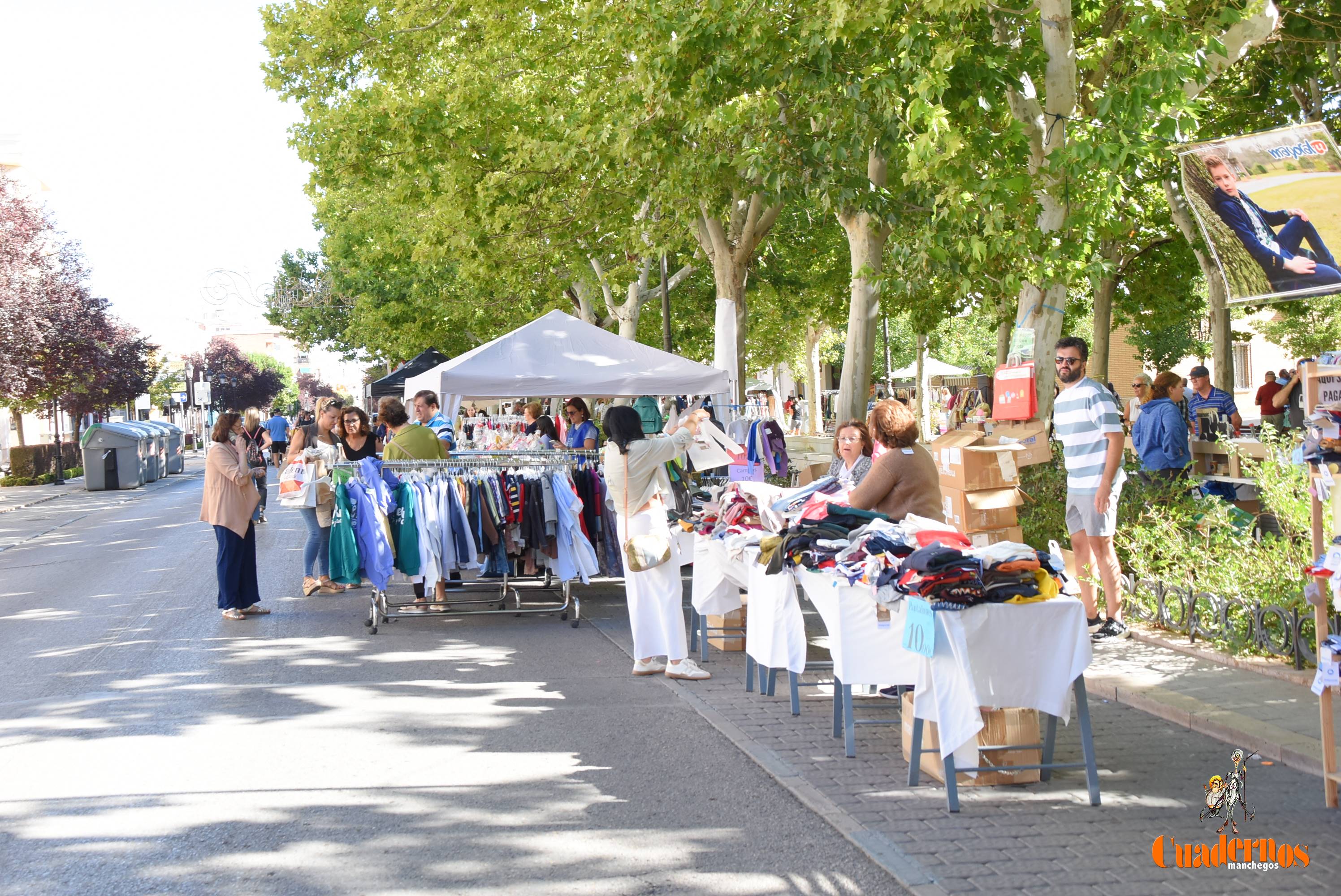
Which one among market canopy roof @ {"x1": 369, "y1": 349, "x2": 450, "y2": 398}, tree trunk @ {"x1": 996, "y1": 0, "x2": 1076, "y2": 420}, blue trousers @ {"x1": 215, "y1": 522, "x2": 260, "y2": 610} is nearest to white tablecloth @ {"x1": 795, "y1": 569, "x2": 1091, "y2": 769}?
tree trunk @ {"x1": 996, "y1": 0, "x2": 1076, "y2": 420}

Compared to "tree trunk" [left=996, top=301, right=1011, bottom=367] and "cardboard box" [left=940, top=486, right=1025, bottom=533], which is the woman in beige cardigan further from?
"tree trunk" [left=996, top=301, right=1011, bottom=367]

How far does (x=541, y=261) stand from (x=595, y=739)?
14780 millimetres

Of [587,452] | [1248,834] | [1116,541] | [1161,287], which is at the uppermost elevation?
[1161,287]

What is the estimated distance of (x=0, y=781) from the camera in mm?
6141

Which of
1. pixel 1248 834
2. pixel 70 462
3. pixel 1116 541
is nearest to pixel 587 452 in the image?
pixel 1116 541

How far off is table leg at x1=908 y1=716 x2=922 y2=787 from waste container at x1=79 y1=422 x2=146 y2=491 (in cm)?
3060

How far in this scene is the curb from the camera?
14.9 ft

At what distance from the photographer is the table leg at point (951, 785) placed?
535cm

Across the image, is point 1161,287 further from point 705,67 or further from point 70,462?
point 70,462

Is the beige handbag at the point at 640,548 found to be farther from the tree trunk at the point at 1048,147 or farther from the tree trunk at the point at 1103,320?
the tree trunk at the point at 1103,320

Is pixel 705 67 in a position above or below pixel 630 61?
below

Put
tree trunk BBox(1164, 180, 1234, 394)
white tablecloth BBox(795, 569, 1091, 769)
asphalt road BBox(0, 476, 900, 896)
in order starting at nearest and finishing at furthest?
asphalt road BBox(0, 476, 900, 896) < white tablecloth BBox(795, 569, 1091, 769) < tree trunk BBox(1164, 180, 1234, 394)

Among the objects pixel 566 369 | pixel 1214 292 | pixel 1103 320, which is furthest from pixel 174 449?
pixel 1214 292

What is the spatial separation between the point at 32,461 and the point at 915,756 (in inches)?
1408
